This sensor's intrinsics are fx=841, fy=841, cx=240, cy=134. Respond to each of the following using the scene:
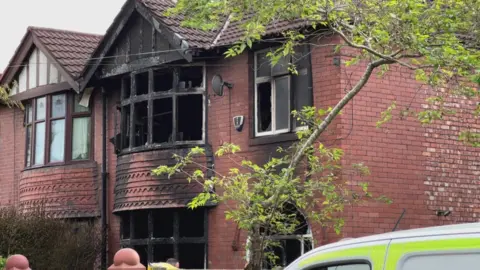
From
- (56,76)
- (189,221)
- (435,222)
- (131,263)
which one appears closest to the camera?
(131,263)

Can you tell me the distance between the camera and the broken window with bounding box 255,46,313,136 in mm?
15297

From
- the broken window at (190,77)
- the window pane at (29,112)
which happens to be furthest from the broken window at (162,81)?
the window pane at (29,112)

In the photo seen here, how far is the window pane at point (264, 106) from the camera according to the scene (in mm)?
16000

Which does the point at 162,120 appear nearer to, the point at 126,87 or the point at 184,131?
the point at 184,131

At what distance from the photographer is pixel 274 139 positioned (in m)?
15.5

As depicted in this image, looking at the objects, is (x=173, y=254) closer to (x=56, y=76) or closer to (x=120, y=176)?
(x=120, y=176)

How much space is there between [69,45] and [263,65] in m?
6.79

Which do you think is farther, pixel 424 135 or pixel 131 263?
pixel 424 135

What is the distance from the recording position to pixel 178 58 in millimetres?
16703

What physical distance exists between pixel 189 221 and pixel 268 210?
806 cm

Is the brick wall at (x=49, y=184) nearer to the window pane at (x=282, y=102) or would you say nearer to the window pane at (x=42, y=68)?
the window pane at (x=42, y=68)

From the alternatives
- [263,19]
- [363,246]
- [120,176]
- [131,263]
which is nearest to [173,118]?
[120,176]

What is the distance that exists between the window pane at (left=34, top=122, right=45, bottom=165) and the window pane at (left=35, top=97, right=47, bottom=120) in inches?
7.6

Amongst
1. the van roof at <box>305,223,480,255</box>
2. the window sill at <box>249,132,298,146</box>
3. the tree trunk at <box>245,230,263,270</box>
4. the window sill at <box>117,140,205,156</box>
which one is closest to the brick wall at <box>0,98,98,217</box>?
the window sill at <box>117,140,205,156</box>
